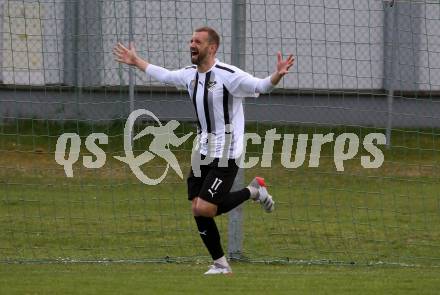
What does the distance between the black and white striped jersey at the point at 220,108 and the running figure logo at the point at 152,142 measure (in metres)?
2.23

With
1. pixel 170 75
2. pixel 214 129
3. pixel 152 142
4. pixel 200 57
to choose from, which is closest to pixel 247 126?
pixel 152 142

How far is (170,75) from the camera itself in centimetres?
1001

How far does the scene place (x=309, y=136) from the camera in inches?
467

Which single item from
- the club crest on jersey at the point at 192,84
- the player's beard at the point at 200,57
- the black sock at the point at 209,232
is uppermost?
the player's beard at the point at 200,57

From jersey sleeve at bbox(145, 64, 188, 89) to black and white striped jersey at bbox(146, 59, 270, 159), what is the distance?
0.66 feet

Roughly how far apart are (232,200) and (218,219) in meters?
3.20

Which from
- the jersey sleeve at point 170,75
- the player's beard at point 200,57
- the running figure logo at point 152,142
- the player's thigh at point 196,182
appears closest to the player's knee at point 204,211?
the player's thigh at point 196,182

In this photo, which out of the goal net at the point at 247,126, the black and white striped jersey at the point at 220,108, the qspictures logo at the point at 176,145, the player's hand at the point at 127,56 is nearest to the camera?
the black and white striped jersey at the point at 220,108

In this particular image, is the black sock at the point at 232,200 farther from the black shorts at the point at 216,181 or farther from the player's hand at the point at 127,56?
the player's hand at the point at 127,56

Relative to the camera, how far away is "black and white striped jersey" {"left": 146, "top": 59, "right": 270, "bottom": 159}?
31.2 feet

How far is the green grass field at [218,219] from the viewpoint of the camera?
1050 centimetres

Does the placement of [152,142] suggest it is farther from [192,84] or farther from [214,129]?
[214,129]

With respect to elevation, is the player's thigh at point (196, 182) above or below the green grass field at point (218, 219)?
above

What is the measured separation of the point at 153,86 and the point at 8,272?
286 centimetres
